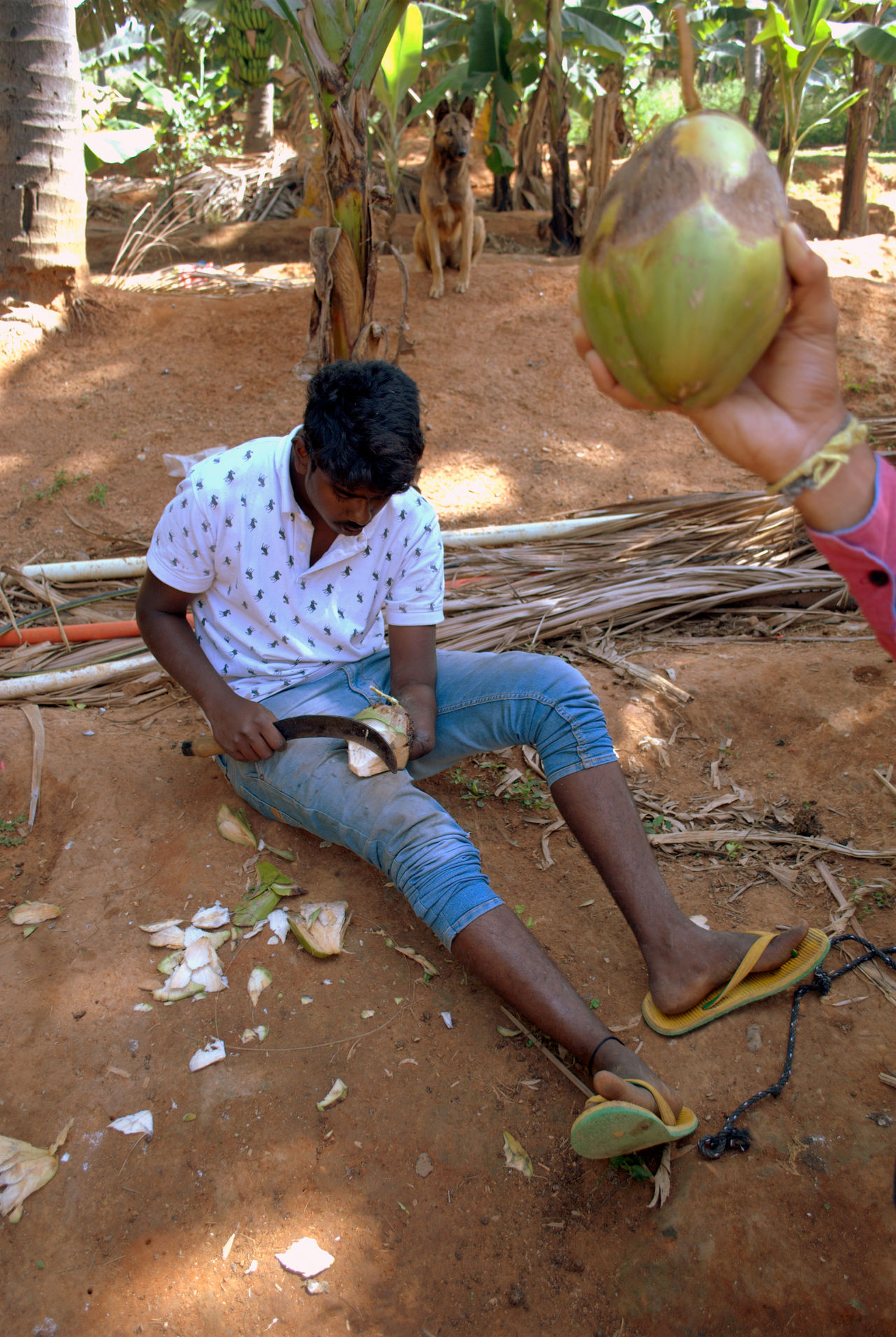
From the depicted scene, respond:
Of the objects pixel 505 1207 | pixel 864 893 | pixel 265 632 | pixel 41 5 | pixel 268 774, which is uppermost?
pixel 41 5

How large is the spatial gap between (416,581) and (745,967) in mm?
1132

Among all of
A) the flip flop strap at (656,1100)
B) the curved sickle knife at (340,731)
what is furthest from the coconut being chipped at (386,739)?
the flip flop strap at (656,1100)

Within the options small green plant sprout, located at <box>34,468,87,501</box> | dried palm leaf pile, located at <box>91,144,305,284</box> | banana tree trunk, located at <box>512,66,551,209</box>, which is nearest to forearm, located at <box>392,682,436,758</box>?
small green plant sprout, located at <box>34,468,87,501</box>

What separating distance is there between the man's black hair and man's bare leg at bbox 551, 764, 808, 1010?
754 mm

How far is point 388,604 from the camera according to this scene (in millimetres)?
2141

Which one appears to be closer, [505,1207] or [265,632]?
[505,1207]

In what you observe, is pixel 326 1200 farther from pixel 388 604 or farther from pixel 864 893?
pixel 864 893

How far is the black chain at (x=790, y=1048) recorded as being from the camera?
1593 millimetres

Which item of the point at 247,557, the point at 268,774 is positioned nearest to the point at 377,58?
the point at 247,557

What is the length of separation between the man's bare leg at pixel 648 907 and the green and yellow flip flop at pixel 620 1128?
0.30m

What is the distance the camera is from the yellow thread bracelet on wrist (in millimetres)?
974

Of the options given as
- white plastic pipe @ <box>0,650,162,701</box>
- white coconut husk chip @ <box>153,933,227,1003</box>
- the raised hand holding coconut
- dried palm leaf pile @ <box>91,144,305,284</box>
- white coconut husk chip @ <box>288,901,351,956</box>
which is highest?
dried palm leaf pile @ <box>91,144,305,284</box>

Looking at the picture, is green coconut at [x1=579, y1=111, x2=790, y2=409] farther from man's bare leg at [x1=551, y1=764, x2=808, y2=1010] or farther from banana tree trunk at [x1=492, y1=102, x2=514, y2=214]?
banana tree trunk at [x1=492, y1=102, x2=514, y2=214]

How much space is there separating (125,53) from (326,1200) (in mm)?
15514
